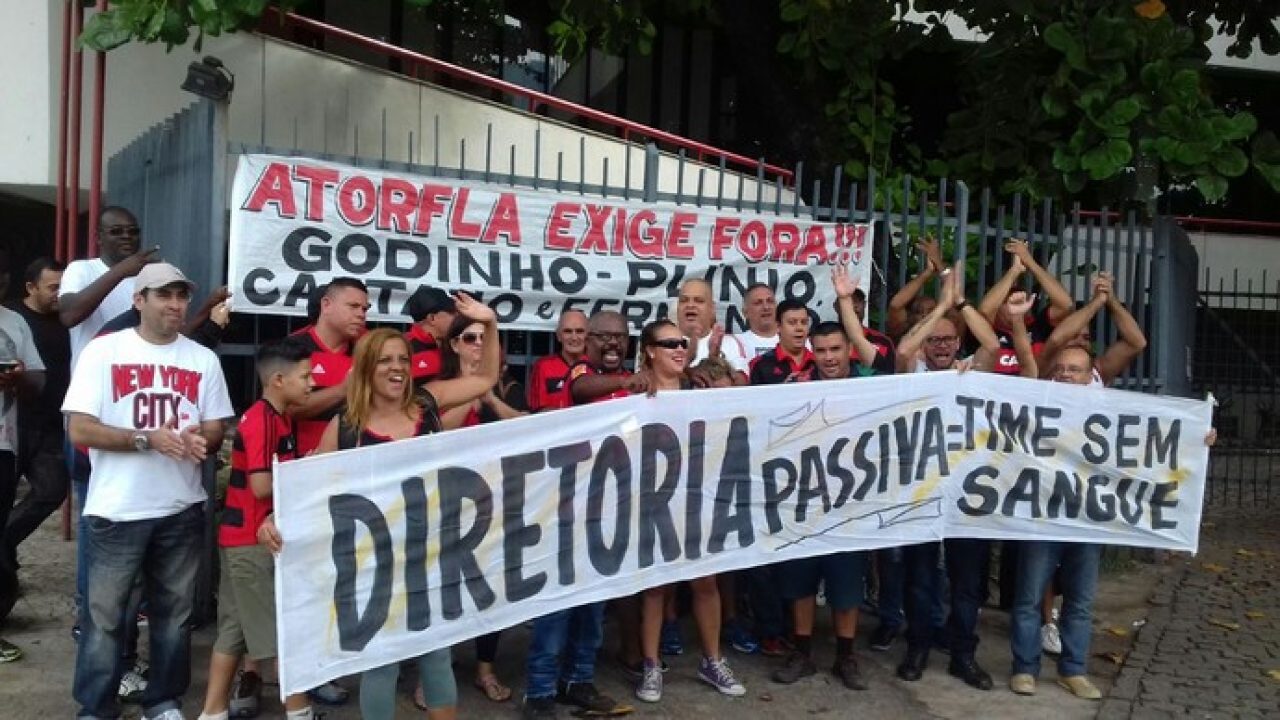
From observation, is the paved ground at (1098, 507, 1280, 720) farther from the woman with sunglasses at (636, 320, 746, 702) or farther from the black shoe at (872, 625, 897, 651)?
the woman with sunglasses at (636, 320, 746, 702)

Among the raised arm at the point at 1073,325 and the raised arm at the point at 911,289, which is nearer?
the raised arm at the point at 1073,325

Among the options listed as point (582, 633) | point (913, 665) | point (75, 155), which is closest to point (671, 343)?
point (582, 633)

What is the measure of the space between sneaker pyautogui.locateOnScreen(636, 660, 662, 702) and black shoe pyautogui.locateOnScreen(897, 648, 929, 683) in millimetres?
1292

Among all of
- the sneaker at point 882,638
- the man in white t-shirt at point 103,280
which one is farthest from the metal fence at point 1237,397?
the man in white t-shirt at point 103,280

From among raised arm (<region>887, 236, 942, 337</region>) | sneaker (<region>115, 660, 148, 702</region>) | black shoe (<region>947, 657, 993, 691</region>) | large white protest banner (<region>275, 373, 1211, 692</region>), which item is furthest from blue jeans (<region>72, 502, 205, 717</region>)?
raised arm (<region>887, 236, 942, 337</region>)

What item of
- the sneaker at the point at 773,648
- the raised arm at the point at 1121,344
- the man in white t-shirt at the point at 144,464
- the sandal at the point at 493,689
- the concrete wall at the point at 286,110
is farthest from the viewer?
the concrete wall at the point at 286,110

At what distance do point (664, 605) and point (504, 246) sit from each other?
2.05 meters

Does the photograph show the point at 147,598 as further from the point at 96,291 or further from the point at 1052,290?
the point at 1052,290

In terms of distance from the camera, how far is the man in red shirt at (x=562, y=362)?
6.10 metres

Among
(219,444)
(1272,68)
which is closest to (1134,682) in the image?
(219,444)

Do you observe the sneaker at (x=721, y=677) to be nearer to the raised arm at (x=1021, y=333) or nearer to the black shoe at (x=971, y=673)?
the black shoe at (x=971, y=673)

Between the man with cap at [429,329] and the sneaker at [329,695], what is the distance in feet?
4.63

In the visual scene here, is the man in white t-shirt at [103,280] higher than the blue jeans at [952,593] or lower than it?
higher

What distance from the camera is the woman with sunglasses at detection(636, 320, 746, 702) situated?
224 inches
